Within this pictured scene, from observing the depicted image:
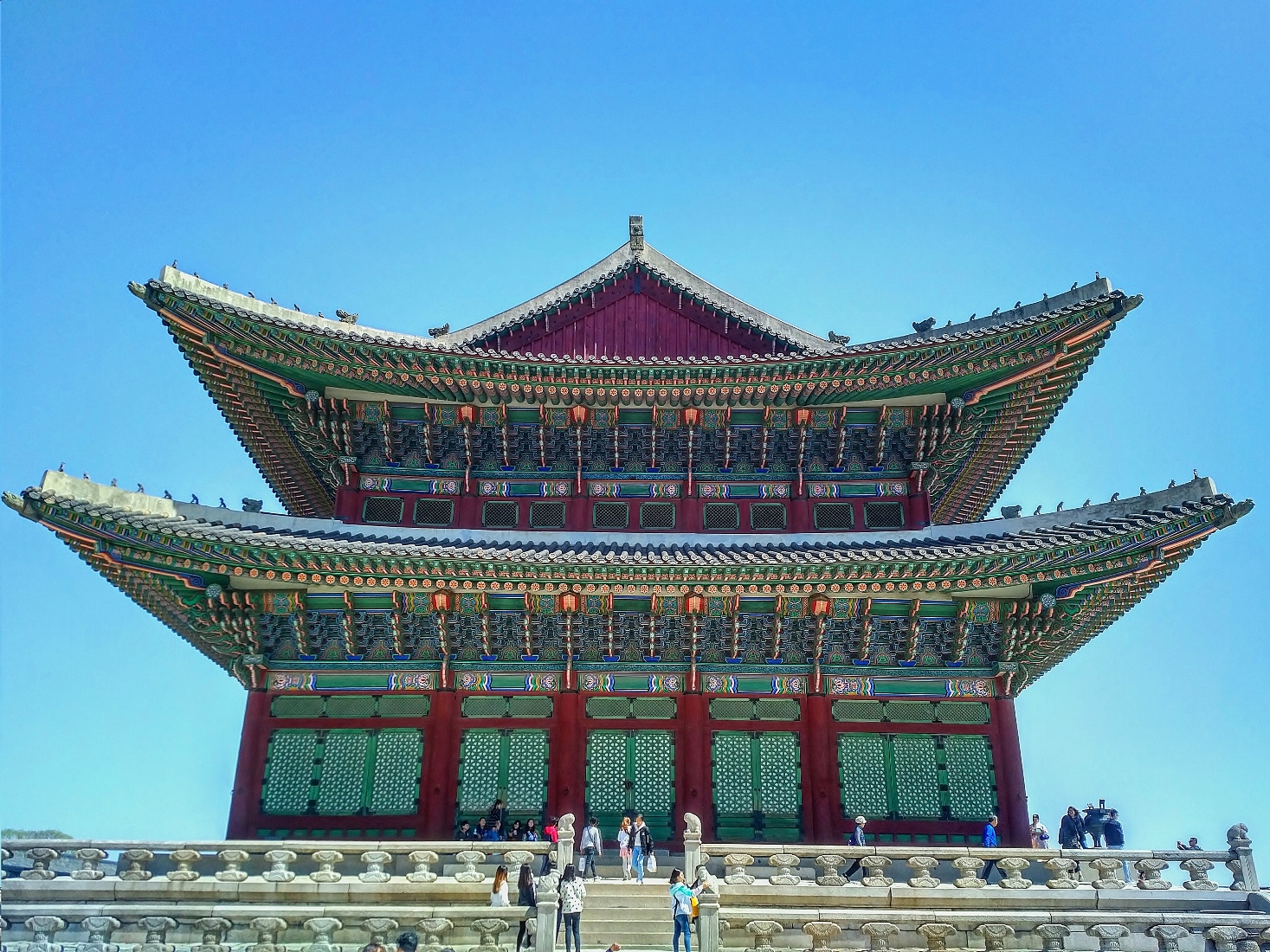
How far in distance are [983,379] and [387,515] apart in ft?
46.7

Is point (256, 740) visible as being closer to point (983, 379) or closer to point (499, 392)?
point (499, 392)

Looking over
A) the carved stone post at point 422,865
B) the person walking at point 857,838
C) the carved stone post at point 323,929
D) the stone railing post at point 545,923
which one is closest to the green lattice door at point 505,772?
the carved stone post at point 422,865

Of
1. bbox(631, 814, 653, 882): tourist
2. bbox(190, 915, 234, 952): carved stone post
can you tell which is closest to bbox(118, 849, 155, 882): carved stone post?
bbox(190, 915, 234, 952): carved stone post

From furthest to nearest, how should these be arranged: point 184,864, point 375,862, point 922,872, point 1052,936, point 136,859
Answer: point 136,859 → point 375,862 → point 184,864 → point 922,872 → point 1052,936

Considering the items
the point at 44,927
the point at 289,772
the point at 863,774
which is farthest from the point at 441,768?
the point at 863,774

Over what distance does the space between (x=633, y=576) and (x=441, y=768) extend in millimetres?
5857

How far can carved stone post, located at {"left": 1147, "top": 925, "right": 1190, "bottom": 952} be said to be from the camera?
16.0 metres

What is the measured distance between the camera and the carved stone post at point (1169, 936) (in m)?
16.0

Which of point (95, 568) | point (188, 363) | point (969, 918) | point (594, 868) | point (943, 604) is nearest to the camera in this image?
point (969, 918)

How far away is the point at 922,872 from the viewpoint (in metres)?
17.0

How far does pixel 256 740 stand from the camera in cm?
2200

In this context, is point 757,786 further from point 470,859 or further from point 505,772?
point 470,859

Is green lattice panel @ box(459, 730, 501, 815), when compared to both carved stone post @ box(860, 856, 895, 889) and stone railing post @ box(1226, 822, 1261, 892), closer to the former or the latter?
carved stone post @ box(860, 856, 895, 889)

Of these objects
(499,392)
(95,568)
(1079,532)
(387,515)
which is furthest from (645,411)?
(95,568)
